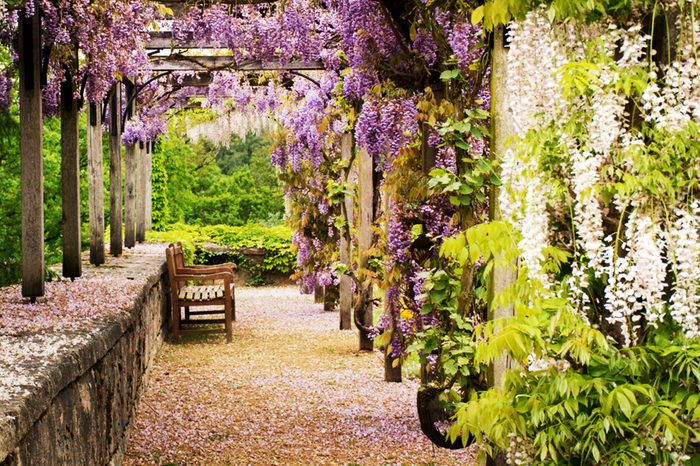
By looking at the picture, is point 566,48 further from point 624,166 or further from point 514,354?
point 514,354

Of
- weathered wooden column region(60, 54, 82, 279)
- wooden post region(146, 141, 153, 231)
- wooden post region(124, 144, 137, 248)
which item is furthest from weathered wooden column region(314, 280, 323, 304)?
weathered wooden column region(60, 54, 82, 279)

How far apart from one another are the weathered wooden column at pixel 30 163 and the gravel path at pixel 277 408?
1109mm

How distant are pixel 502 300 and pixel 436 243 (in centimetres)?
263

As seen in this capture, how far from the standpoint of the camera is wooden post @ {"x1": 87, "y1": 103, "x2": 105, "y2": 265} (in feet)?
25.1

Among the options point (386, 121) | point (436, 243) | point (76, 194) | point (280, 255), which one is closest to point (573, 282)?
point (436, 243)

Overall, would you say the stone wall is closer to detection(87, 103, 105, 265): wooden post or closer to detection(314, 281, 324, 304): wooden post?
detection(87, 103, 105, 265): wooden post

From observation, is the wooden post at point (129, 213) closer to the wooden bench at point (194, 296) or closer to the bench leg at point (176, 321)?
the wooden bench at point (194, 296)

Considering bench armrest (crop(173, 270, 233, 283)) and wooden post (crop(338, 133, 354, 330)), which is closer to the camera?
bench armrest (crop(173, 270, 233, 283))

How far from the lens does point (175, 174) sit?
790 inches

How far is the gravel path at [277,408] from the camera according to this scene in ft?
15.7

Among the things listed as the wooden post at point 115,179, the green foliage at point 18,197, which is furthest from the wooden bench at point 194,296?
the green foliage at point 18,197

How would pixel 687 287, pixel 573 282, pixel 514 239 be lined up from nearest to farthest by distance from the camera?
pixel 687 287 → pixel 573 282 → pixel 514 239

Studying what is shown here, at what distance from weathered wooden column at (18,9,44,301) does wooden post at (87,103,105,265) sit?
2.71 metres

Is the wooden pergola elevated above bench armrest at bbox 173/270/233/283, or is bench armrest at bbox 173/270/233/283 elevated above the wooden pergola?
the wooden pergola
